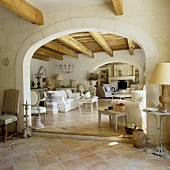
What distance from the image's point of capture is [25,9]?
3.69 m

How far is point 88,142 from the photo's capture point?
3965mm

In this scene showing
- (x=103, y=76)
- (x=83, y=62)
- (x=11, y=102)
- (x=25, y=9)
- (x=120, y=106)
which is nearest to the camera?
(x=25, y=9)

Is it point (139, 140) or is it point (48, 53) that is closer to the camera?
point (139, 140)

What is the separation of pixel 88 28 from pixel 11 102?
2.53 metres

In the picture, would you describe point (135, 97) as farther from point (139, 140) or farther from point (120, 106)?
point (139, 140)

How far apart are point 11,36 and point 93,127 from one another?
313cm

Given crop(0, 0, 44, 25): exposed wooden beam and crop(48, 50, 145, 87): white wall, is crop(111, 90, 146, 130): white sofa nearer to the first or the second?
crop(0, 0, 44, 25): exposed wooden beam

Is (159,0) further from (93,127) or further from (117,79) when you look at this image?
(117,79)

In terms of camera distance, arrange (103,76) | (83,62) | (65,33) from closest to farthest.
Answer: (65,33) → (83,62) → (103,76)

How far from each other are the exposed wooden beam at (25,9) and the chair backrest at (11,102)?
5.83 ft

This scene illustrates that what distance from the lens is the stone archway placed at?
373 cm

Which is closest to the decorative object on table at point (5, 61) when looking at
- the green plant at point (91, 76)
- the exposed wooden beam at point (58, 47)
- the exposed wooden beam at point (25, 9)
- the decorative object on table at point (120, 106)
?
the exposed wooden beam at point (25, 9)

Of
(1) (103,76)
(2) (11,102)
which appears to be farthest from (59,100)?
(1) (103,76)

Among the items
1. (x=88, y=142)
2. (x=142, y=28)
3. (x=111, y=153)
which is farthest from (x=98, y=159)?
(x=142, y=28)
